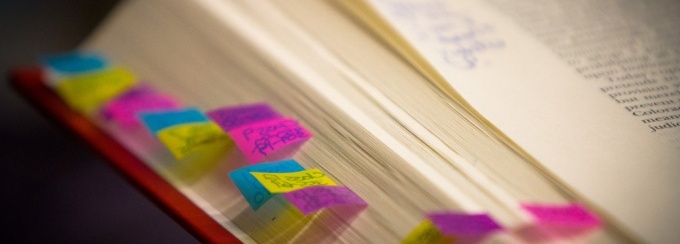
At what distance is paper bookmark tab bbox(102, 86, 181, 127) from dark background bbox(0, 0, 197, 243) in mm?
309

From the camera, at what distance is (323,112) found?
402 millimetres

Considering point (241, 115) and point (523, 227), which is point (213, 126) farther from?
point (523, 227)

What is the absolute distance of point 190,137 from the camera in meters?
0.41

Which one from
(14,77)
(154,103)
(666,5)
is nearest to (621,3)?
(666,5)

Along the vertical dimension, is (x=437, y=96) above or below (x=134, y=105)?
above

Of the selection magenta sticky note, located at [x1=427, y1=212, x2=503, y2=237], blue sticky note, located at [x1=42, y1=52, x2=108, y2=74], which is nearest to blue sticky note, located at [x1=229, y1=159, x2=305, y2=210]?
magenta sticky note, located at [x1=427, y1=212, x2=503, y2=237]

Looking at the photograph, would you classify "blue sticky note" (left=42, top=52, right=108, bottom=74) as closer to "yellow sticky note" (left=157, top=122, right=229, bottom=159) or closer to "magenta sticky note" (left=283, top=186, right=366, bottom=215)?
"yellow sticky note" (left=157, top=122, right=229, bottom=159)

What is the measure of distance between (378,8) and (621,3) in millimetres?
246

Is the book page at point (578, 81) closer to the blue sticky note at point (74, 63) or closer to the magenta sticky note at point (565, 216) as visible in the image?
the magenta sticky note at point (565, 216)

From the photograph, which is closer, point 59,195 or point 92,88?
point 92,88

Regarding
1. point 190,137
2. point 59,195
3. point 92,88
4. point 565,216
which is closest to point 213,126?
point 190,137

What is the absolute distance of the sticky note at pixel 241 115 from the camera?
413mm

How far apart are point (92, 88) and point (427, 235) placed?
1.02 ft

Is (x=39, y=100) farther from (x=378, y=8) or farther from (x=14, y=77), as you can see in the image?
(x=378, y=8)
